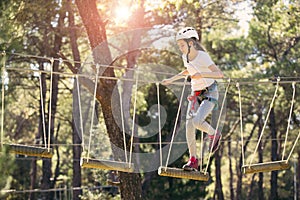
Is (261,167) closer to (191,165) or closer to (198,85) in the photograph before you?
(191,165)

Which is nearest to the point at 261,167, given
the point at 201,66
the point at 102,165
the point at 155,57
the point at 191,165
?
the point at 191,165

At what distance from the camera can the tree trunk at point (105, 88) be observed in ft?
25.7

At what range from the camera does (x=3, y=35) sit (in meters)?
4.87

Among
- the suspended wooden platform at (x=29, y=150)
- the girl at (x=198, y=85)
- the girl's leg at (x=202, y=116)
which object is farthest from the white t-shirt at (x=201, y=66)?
Result: the suspended wooden platform at (x=29, y=150)

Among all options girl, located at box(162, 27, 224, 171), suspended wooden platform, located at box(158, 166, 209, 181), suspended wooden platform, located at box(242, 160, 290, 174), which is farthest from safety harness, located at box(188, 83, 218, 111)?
suspended wooden platform, located at box(242, 160, 290, 174)

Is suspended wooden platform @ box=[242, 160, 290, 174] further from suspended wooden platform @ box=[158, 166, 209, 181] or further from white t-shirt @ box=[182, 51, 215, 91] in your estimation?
white t-shirt @ box=[182, 51, 215, 91]

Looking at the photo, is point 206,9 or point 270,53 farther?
point 270,53

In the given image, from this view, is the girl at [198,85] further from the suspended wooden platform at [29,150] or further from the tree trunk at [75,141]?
the tree trunk at [75,141]

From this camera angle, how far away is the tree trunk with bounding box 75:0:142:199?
7.83m

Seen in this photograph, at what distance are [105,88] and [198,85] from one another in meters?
2.57

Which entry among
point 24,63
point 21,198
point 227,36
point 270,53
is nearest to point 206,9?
point 270,53

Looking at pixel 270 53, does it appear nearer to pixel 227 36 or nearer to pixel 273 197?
pixel 227 36

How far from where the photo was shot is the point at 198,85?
552 centimetres

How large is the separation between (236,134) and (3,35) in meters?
25.7
